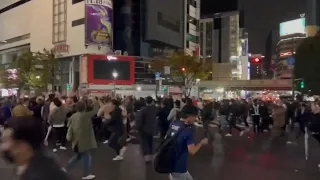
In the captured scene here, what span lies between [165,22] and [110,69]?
2073 cm

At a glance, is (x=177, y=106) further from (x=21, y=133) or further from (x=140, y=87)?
(x=140, y=87)

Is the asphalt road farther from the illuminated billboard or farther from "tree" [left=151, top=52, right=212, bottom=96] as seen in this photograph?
the illuminated billboard

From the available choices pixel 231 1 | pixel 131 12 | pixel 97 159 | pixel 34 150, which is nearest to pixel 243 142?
pixel 97 159

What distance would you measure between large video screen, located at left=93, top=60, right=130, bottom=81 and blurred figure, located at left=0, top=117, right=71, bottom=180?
60.7m

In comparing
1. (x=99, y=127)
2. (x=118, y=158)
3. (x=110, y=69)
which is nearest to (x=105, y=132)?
(x=99, y=127)

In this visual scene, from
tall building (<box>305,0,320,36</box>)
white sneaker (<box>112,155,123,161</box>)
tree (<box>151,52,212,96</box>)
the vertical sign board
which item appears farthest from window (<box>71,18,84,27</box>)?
white sneaker (<box>112,155,123,161</box>)

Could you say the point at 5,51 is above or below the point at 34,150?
above

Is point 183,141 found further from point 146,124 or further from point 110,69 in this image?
point 110,69

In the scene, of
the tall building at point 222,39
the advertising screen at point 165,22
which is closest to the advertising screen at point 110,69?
the advertising screen at point 165,22

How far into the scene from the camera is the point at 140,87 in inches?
2655

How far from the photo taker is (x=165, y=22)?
81.6 meters

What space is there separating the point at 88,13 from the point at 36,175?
2464 inches

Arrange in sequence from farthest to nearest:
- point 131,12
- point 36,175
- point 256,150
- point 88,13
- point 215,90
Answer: point 215,90
point 131,12
point 88,13
point 256,150
point 36,175

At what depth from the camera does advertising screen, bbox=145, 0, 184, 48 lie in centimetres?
7518
